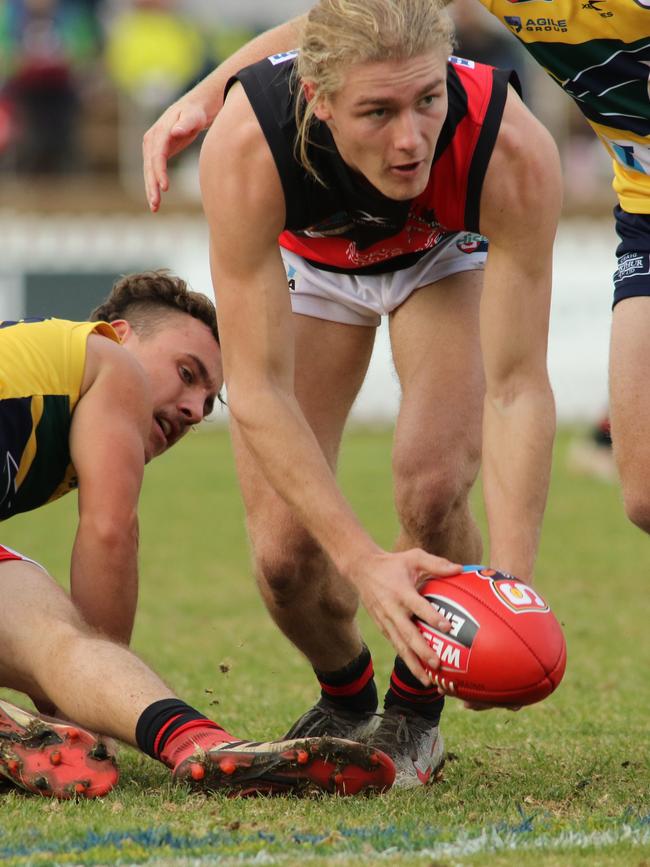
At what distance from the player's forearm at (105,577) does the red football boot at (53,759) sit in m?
0.44

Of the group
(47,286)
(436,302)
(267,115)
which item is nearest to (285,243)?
(436,302)

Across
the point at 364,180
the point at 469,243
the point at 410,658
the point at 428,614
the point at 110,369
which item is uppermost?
the point at 364,180

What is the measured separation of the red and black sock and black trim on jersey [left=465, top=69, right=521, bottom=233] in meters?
Result: 1.50

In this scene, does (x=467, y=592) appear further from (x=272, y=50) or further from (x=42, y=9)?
(x=42, y=9)

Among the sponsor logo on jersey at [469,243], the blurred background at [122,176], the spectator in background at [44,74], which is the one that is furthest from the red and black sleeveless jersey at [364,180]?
the spectator in background at [44,74]

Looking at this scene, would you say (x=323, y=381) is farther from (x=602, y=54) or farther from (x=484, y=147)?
(x=602, y=54)

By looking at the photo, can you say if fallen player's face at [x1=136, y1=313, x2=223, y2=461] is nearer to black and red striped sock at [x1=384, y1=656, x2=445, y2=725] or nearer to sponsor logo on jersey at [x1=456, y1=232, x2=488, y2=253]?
sponsor logo on jersey at [x1=456, y1=232, x2=488, y2=253]

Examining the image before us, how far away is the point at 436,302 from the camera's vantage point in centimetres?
473

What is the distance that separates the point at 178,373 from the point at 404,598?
145 centimetres

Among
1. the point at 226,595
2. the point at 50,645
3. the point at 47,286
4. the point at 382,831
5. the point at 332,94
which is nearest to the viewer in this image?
the point at 382,831

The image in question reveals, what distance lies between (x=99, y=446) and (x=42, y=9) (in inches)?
623

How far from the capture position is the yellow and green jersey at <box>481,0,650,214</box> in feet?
15.3

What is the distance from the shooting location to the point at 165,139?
14.6 feet

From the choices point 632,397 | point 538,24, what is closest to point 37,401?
point 632,397
